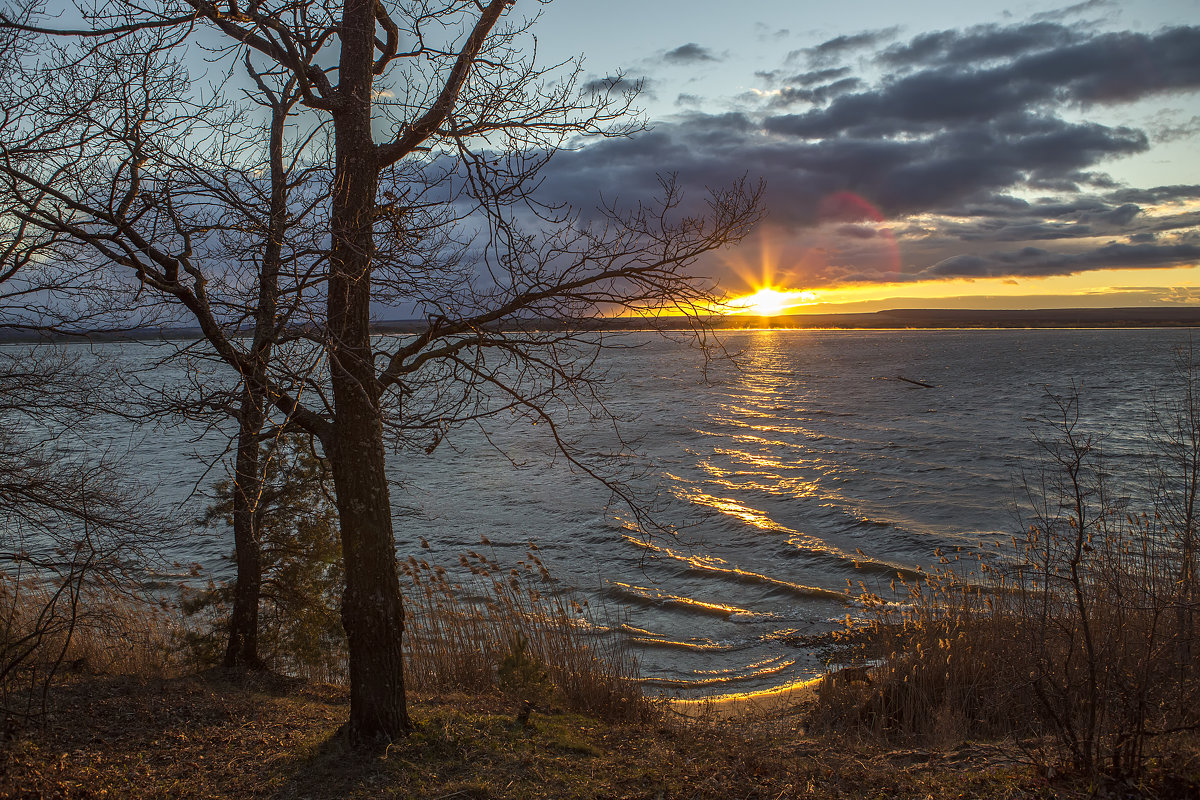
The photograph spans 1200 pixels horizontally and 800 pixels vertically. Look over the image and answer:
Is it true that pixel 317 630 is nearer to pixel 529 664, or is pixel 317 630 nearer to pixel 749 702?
pixel 529 664

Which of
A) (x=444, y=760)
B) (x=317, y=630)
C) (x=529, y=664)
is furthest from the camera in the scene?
(x=317, y=630)

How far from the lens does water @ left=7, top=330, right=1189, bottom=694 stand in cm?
1332

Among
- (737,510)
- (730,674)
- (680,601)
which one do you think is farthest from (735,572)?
(737,510)

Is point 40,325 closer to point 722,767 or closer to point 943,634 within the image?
point 722,767

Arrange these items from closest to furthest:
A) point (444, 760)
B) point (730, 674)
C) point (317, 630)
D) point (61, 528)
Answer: point (444, 760) → point (61, 528) → point (317, 630) → point (730, 674)

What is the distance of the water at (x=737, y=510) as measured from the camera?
13.3 m

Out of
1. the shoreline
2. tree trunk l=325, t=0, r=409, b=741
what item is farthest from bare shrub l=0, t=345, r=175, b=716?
the shoreline

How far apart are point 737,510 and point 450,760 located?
1647 centimetres

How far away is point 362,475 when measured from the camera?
606 centimetres

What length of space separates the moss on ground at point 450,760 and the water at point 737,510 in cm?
199

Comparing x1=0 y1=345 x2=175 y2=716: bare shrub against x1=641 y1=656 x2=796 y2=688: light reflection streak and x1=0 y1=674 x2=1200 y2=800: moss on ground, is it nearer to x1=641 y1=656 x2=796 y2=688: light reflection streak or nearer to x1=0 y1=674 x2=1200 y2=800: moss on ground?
x1=0 y1=674 x2=1200 y2=800: moss on ground

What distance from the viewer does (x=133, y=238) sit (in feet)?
17.1

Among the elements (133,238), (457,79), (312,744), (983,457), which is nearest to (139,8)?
(133,238)

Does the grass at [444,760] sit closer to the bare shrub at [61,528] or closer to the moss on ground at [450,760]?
the moss on ground at [450,760]
